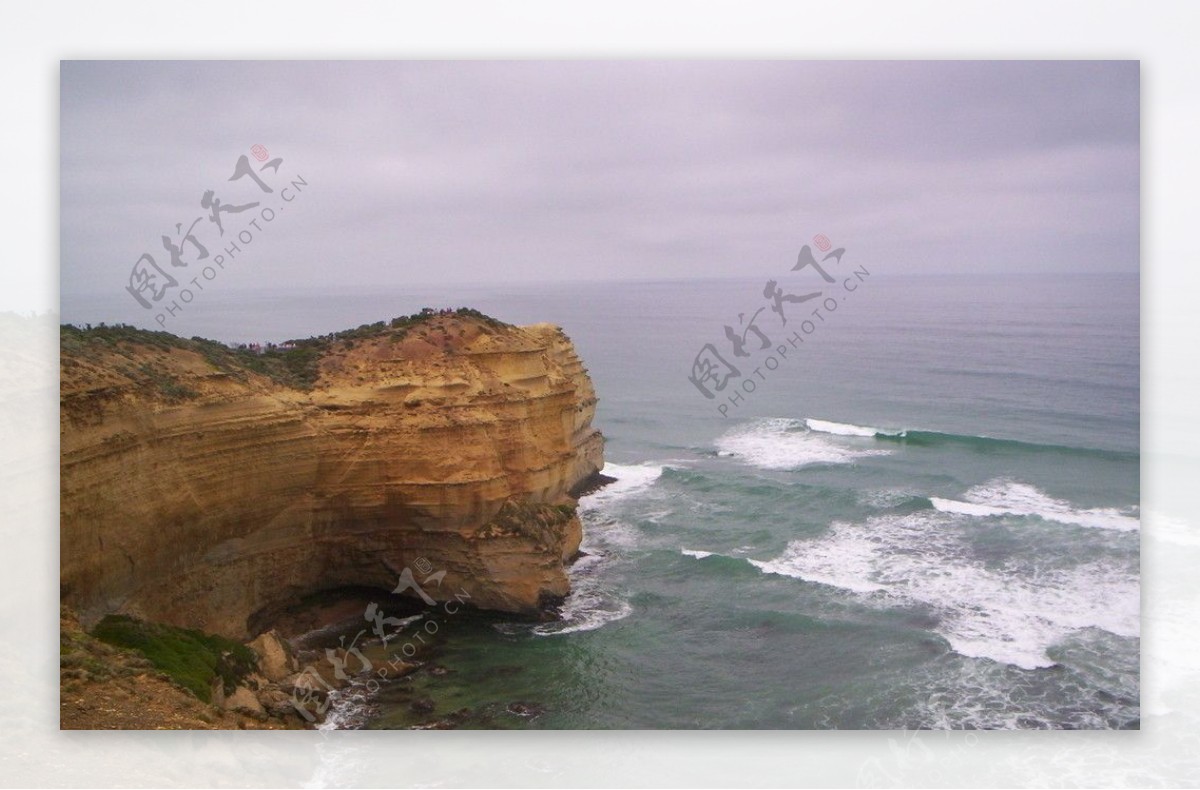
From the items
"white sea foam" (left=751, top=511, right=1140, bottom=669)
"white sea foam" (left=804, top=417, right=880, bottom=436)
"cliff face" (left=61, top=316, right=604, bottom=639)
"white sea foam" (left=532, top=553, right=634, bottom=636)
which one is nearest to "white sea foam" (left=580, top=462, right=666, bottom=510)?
"cliff face" (left=61, top=316, right=604, bottom=639)

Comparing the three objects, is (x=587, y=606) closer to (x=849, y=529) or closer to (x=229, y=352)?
(x=849, y=529)

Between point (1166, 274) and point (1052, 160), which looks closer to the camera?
point (1166, 274)

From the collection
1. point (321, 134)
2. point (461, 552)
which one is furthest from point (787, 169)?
point (461, 552)

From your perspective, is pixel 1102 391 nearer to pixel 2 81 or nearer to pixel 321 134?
pixel 321 134

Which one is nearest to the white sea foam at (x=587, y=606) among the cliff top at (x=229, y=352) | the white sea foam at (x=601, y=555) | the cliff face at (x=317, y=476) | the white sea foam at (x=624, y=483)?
the white sea foam at (x=601, y=555)

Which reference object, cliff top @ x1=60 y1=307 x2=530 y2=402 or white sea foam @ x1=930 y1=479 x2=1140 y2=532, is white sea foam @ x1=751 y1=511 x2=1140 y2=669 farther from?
cliff top @ x1=60 y1=307 x2=530 y2=402
